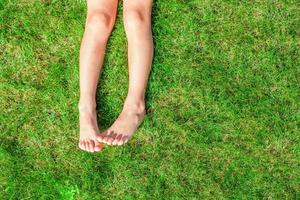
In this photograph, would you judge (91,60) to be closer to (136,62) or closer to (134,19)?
(136,62)

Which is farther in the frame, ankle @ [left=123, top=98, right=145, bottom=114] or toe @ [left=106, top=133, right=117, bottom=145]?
ankle @ [left=123, top=98, right=145, bottom=114]

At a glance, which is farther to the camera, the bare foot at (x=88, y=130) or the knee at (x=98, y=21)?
the knee at (x=98, y=21)

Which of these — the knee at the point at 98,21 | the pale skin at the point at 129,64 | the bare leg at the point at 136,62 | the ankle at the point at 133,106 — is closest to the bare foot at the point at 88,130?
the pale skin at the point at 129,64

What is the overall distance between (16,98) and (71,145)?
64 centimetres

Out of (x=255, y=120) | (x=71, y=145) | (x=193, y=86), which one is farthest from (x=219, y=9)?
(x=71, y=145)

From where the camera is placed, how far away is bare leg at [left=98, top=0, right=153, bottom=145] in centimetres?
384

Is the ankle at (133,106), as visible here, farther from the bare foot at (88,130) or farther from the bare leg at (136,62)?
the bare foot at (88,130)

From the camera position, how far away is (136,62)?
12.6 ft

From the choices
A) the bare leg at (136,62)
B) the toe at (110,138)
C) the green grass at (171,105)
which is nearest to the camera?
the toe at (110,138)

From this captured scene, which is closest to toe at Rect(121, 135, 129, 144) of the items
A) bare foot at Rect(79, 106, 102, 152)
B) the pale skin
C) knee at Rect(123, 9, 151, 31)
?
the pale skin

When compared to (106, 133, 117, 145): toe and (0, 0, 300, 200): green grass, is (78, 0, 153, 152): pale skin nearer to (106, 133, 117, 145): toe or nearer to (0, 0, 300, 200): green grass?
(106, 133, 117, 145): toe

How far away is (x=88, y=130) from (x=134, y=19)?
968 millimetres

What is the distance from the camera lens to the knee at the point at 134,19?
12.7 feet

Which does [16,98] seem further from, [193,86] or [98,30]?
[193,86]
